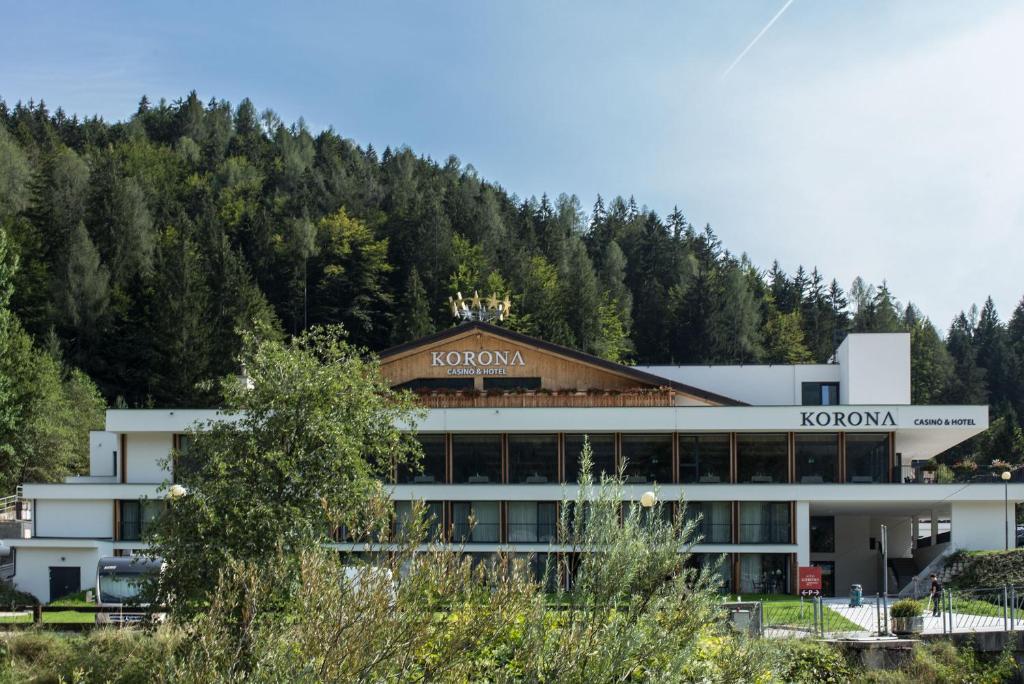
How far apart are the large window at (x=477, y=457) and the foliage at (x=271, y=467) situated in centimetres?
1850

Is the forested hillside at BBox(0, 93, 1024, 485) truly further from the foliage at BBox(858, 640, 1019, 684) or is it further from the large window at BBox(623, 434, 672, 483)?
the foliage at BBox(858, 640, 1019, 684)

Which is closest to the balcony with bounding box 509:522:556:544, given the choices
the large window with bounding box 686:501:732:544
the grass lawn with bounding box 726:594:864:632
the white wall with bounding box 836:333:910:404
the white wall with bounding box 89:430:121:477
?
the large window with bounding box 686:501:732:544

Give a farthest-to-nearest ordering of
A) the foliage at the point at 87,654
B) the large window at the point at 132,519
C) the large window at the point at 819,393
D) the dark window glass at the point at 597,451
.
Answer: the large window at the point at 819,393
the large window at the point at 132,519
the dark window glass at the point at 597,451
the foliage at the point at 87,654

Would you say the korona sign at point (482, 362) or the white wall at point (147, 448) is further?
the korona sign at point (482, 362)

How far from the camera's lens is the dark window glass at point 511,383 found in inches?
1873

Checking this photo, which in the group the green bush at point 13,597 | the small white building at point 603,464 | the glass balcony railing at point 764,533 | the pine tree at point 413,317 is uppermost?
the pine tree at point 413,317

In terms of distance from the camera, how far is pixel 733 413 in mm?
43656

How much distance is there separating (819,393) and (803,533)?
12782 mm

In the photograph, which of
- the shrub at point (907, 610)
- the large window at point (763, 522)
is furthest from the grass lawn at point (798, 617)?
the large window at point (763, 522)

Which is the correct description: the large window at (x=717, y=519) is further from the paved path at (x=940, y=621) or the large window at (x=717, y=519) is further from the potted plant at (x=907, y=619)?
the potted plant at (x=907, y=619)

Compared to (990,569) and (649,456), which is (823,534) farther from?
(649,456)

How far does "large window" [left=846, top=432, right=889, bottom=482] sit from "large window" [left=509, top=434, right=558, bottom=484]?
34.7 feet

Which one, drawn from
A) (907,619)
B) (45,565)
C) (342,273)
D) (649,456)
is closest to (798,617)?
(907,619)

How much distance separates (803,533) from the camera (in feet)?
143
